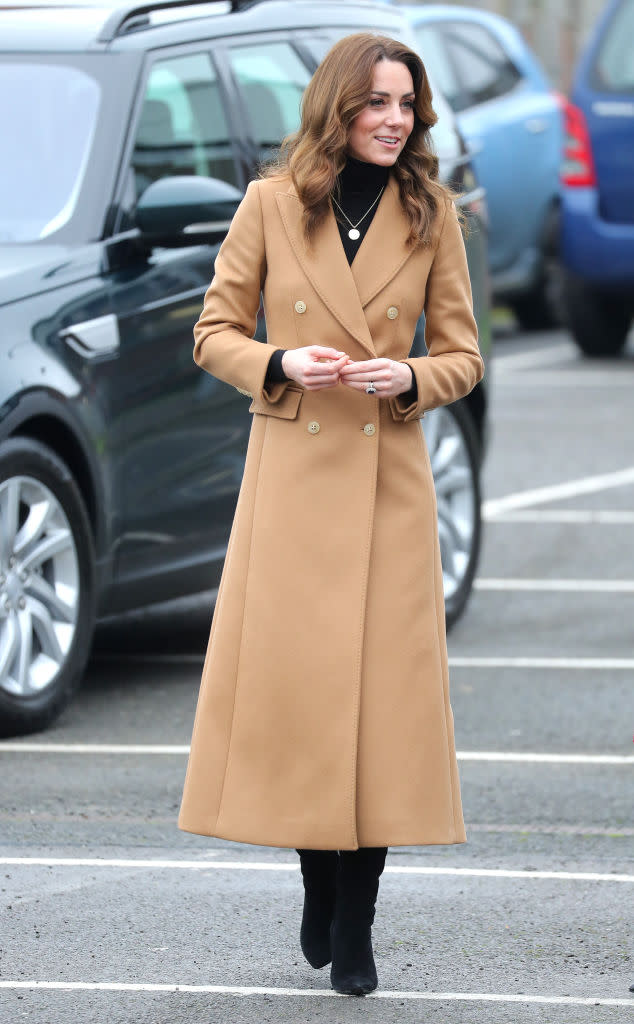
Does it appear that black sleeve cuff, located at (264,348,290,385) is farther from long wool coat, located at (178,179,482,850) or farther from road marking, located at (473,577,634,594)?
road marking, located at (473,577,634,594)

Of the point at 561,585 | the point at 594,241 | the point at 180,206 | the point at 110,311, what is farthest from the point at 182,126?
the point at 594,241

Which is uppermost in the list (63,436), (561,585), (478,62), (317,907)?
(63,436)

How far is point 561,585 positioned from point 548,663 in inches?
49.2

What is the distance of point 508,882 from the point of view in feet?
16.8

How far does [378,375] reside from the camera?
4.14 meters

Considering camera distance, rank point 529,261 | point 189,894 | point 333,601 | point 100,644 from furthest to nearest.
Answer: point 529,261, point 100,644, point 189,894, point 333,601

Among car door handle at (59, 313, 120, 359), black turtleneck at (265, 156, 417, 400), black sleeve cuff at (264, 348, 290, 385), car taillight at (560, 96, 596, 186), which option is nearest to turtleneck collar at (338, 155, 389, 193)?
black turtleneck at (265, 156, 417, 400)

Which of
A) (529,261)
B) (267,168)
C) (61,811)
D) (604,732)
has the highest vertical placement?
(267,168)

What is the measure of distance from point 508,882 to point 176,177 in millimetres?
2410

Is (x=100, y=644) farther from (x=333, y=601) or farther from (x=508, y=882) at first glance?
(x=333, y=601)

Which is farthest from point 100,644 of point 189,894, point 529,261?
point 529,261

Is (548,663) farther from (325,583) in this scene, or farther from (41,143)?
(325,583)

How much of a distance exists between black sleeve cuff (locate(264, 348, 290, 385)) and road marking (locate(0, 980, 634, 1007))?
1.17m

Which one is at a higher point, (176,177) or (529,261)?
(176,177)
